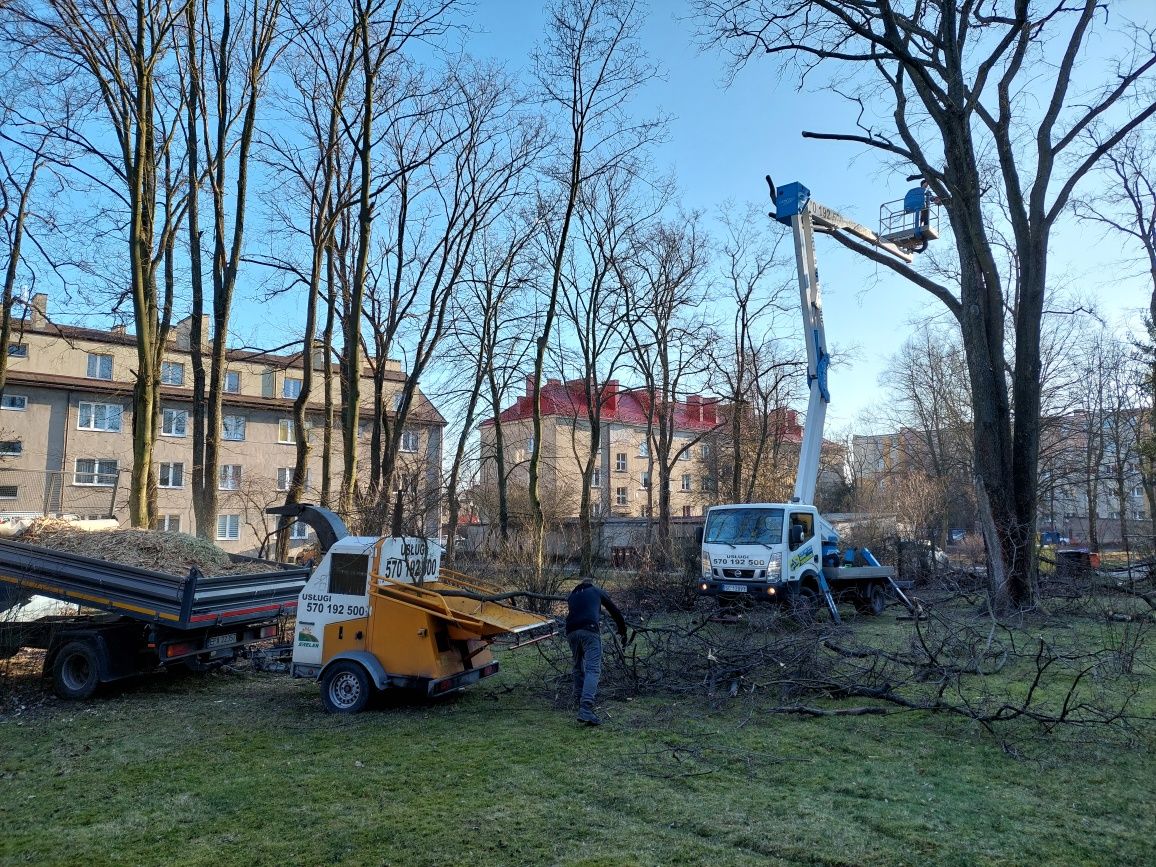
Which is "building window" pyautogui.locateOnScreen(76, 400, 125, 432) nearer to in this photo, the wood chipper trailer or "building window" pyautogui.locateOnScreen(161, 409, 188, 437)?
"building window" pyautogui.locateOnScreen(161, 409, 188, 437)

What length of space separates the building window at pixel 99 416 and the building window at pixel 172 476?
2.65 metres

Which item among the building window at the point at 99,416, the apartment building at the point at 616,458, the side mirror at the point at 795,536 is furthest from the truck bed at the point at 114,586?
the apartment building at the point at 616,458

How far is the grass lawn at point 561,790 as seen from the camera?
4.88 metres

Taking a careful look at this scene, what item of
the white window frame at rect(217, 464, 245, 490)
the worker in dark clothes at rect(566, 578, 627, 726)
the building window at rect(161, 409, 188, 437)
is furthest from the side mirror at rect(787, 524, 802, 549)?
the building window at rect(161, 409, 188, 437)

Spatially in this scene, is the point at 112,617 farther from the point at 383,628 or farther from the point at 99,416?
the point at 99,416

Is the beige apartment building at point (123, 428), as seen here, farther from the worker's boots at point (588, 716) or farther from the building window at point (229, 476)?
the worker's boots at point (588, 716)

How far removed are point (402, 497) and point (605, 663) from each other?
19.7 ft

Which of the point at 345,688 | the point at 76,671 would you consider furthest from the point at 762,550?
the point at 76,671

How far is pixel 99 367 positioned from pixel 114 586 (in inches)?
1341

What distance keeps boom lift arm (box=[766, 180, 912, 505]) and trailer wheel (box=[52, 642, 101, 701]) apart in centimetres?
1230

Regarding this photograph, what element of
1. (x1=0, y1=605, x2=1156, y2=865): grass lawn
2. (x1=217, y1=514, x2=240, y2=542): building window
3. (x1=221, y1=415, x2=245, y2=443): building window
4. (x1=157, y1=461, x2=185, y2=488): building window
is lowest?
(x1=0, y1=605, x2=1156, y2=865): grass lawn

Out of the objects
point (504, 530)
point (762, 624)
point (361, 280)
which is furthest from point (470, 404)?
point (762, 624)

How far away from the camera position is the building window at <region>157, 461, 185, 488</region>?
3762 cm

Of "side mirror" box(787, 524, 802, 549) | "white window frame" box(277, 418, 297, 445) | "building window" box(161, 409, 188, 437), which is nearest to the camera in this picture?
"side mirror" box(787, 524, 802, 549)
